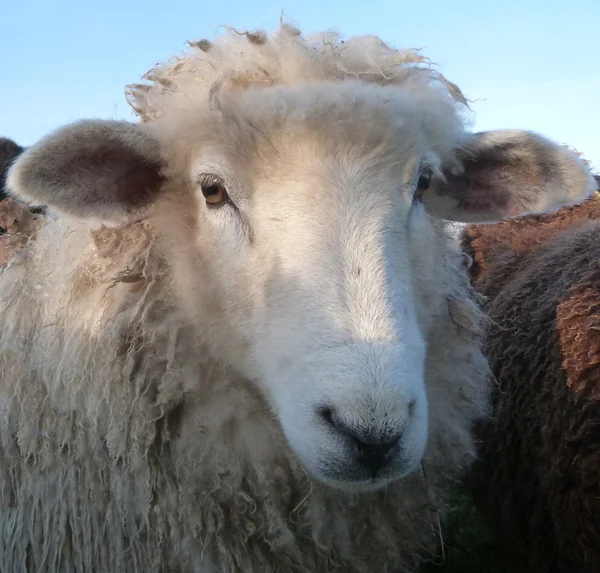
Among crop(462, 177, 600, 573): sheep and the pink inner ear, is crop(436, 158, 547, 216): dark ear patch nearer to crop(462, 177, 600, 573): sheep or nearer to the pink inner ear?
crop(462, 177, 600, 573): sheep

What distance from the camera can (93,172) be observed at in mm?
2217

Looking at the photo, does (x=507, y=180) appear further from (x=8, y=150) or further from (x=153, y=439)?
(x=8, y=150)

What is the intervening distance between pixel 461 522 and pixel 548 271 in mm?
1882

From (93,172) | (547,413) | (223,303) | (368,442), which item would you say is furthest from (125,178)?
(547,413)

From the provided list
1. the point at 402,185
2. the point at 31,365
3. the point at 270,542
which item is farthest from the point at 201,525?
the point at 402,185

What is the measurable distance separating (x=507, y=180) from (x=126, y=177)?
148 cm

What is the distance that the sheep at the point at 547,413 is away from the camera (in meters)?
2.71

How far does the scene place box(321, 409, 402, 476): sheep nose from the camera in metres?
1.64

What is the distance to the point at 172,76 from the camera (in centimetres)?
238

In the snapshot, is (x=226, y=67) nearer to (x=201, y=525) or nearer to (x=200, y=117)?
(x=200, y=117)

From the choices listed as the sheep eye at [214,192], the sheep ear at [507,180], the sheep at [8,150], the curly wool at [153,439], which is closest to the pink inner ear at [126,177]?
the curly wool at [153,439]

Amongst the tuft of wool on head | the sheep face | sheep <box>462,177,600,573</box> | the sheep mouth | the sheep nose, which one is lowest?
sheep <box>462,177,600,573</box>

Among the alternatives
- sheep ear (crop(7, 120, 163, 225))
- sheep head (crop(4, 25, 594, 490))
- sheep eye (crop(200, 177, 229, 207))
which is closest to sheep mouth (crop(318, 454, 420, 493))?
sheep head (crop(4, 25, 594, 490))

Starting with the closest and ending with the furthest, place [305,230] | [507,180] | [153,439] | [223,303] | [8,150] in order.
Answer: [305,230]
[223,303]
[153,439]
[507,180]
[8,150]
